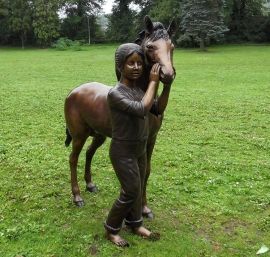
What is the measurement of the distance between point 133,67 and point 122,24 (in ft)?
137

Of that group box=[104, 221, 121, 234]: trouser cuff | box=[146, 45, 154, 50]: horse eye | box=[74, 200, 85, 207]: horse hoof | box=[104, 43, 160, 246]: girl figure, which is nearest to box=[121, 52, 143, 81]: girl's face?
box=[104, 43, 160, 246]: girl figure

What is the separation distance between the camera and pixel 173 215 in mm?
4332

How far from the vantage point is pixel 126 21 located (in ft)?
140

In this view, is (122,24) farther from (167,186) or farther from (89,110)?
(89,110)

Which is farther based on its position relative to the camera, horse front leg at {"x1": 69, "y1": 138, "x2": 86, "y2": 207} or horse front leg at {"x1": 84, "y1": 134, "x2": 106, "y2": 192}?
horse front leg at {"x1": 84, "y1": 134, "x2": 106, "y2": 192}

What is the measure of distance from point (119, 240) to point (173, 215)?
0.95 meters

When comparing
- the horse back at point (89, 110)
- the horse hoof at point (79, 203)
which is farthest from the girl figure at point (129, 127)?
the horse hoof at point (79, 203)

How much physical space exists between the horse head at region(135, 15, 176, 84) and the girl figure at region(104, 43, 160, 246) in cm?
6

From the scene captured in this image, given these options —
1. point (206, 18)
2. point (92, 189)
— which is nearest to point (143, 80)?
point (92, 189)

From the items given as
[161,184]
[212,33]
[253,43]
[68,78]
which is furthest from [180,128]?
[253,43]

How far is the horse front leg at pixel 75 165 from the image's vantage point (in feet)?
14.3

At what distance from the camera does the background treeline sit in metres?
28.3

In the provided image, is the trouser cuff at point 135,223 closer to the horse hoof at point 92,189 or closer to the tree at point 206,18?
the horse hoof at point 92,189

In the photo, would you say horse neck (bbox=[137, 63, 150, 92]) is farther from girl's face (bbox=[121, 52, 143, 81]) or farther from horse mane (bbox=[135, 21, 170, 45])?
horse mane (bbox=[135, 21, 170, 45])
